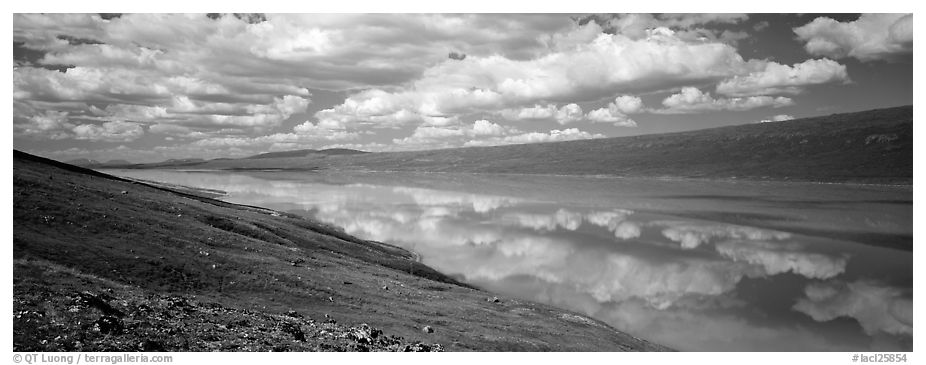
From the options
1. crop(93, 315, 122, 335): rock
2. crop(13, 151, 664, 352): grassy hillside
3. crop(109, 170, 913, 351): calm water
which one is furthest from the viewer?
crop(109, 170, 913, 351): calm water

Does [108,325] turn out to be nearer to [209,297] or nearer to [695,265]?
[209,297]

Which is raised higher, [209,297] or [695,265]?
[209,297]

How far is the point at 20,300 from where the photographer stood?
66.3 feet

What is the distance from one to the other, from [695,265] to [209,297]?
52863 mm

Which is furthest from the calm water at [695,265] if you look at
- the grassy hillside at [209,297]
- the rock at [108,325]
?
the rock at [108,325]

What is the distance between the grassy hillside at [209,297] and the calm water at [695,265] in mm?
8893

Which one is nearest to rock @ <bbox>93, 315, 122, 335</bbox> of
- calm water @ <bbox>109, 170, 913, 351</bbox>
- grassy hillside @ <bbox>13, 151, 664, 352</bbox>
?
grassy hillside @ <bbox>13, 151, 664, 352</bbox>

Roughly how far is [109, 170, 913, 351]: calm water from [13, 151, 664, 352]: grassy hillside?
8893 millimetres

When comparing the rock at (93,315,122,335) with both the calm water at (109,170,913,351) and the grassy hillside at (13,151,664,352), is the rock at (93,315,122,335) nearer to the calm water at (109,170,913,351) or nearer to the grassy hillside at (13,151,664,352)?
the grassy hillside at (13,151,664,352)

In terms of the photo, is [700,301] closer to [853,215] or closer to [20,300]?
[20,300]

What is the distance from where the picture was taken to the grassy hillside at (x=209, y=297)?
20.4 m

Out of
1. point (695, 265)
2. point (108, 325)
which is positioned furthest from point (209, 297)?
point (695, 265)

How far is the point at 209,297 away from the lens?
2755cm

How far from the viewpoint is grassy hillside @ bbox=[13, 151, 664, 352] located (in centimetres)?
2042
